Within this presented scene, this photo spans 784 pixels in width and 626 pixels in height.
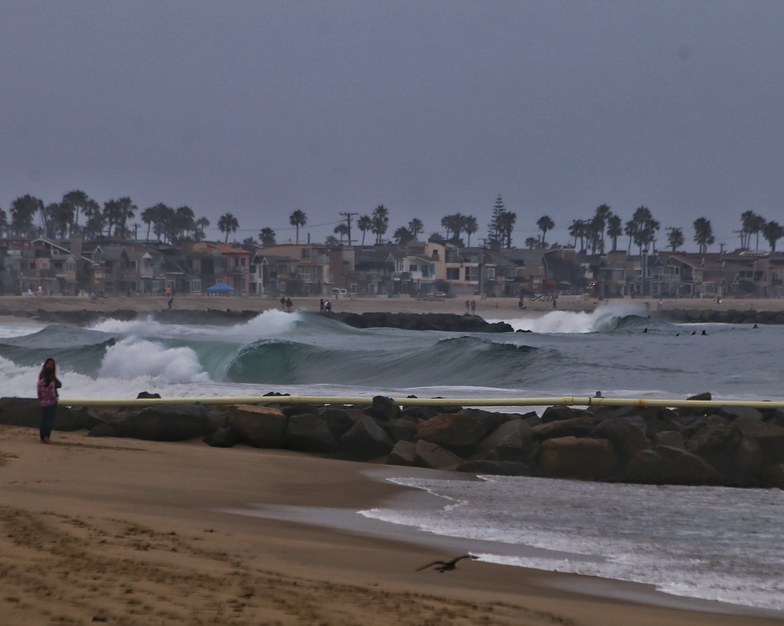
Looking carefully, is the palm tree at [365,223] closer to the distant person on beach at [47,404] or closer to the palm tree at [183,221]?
the palm tree at [183,221]

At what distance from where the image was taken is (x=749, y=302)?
121000mm

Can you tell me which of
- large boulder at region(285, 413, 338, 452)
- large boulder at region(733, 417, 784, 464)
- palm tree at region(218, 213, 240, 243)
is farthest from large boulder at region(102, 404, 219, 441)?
palm tree at region(218, 213, 240, 243)

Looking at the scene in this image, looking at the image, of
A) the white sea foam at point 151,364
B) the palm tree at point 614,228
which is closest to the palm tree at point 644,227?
the palm tree at point 614,228

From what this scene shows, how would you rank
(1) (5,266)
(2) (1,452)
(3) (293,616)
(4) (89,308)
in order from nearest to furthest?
(3) (293,616), (2) (1,452), (4) (89,308), (1) (5,266)

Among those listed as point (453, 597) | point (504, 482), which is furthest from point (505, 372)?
point (453, 597)

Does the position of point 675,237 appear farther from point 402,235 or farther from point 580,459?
point 580,459

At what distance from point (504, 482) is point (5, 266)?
10723 cm

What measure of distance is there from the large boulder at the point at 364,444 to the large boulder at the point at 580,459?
6.66 feet

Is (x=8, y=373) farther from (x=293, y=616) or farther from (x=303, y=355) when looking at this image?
(x=293, y=616)

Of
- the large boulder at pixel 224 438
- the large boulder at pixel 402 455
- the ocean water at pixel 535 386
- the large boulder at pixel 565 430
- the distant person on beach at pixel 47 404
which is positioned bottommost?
the ocean water at pixel 535 386

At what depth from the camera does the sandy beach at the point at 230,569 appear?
218 inches

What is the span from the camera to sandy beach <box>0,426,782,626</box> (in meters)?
5.53

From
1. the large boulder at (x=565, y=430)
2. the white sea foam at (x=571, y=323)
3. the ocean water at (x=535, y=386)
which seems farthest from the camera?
the white sea foam at (x=571, y=323)

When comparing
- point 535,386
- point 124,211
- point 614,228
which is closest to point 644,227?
point 614,228
